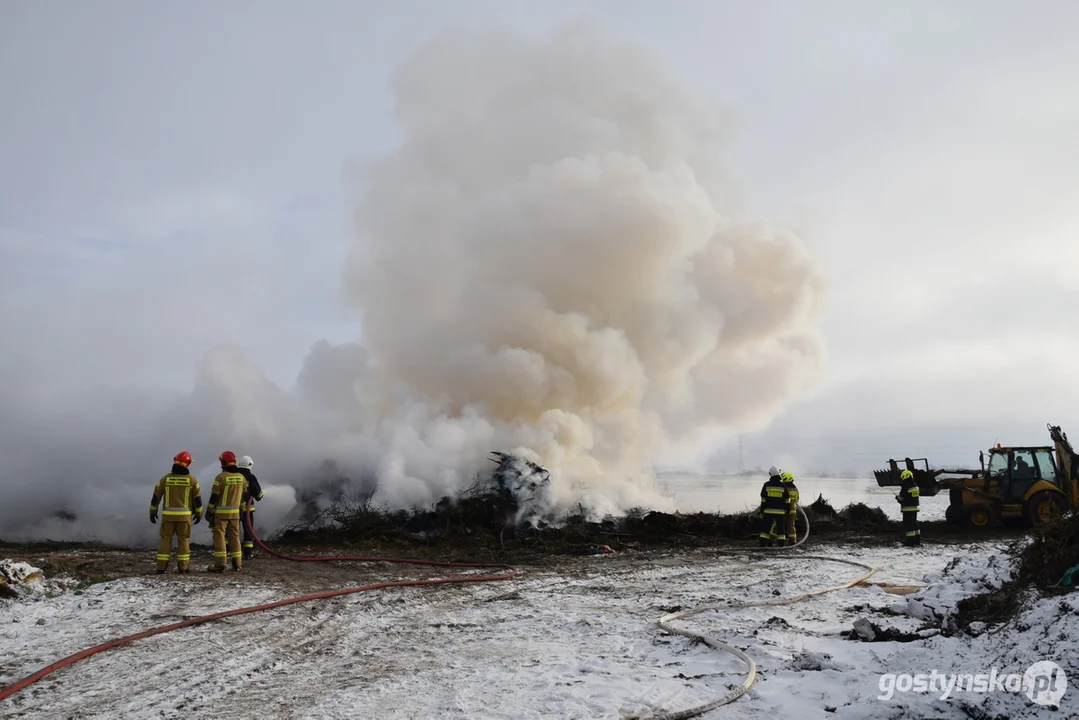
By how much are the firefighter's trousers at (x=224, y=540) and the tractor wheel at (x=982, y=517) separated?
18.9m

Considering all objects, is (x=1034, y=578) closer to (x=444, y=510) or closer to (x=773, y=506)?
(x=773, y=506)

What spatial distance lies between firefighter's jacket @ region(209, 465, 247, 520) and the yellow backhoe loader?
652 inches

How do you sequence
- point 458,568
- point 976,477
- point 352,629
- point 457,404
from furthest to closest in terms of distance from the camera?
point 457,404 < point 976,477 < point 458,568 < point 352,629

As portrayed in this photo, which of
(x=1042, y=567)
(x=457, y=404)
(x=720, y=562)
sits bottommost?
(x=720, y=562)

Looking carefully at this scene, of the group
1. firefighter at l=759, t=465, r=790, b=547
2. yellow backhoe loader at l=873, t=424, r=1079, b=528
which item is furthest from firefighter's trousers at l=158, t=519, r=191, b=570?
yellow backhoe loader at l=873, t=424, r=1079, b=528

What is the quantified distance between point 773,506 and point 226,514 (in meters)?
11.0

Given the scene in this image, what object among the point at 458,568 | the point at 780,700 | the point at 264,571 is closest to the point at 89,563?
the point at 264,571

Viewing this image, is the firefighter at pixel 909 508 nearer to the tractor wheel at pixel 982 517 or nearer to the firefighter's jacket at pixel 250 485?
the tractor wheel at pixel 982 517

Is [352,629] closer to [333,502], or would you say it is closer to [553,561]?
[553,561]

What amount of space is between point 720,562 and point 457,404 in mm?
11999

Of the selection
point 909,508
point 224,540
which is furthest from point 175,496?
point 909,508

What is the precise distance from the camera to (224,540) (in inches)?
434

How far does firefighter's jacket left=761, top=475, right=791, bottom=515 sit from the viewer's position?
49.0 feet

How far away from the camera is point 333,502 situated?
18703 millimetres
